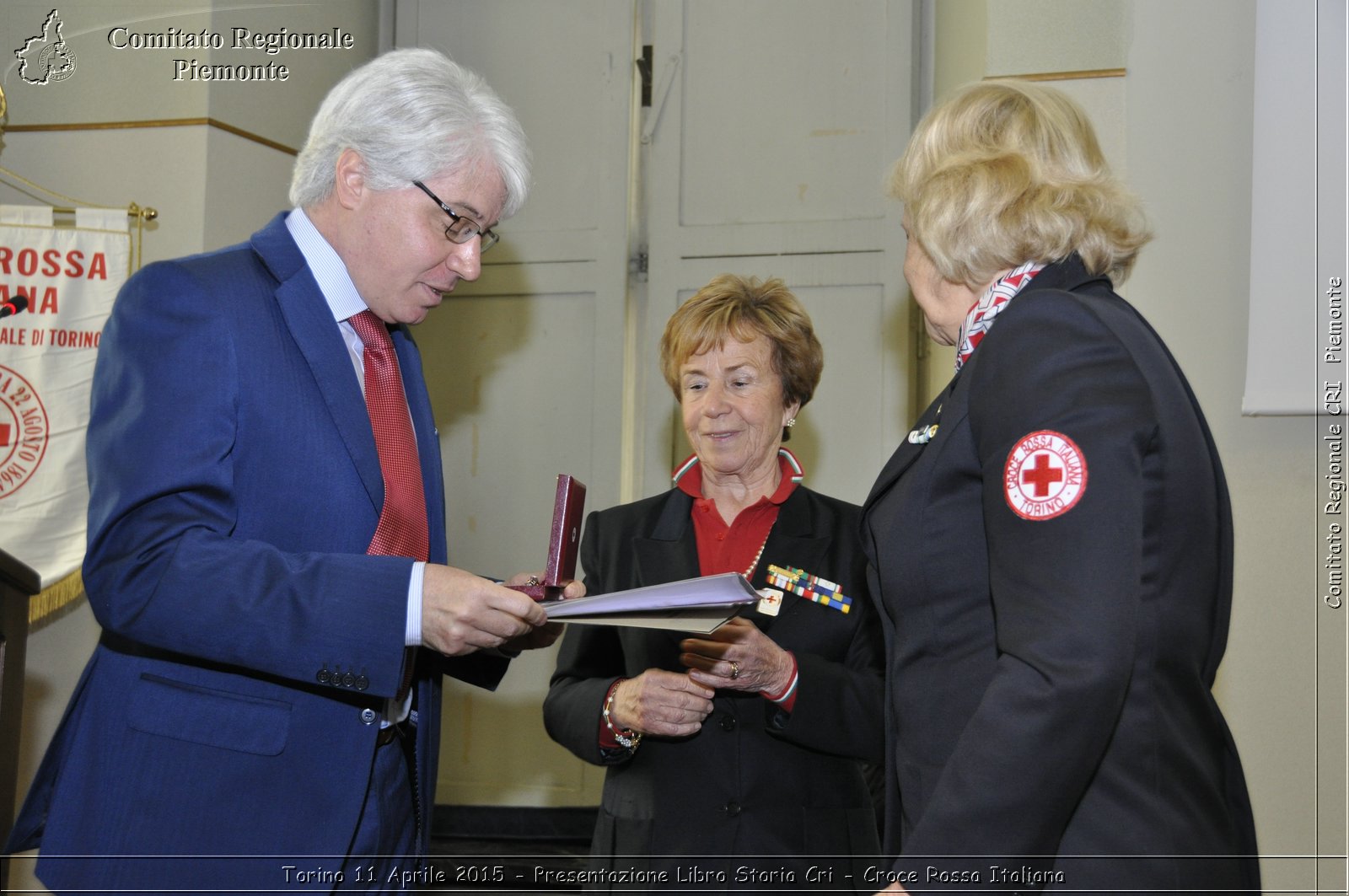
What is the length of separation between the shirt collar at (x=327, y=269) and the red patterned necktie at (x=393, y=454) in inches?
1.5

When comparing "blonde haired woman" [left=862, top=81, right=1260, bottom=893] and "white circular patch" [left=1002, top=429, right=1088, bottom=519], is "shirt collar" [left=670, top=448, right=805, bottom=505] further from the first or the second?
"white circular patch" [left=1002, top=429, right=1088, bottom=519]

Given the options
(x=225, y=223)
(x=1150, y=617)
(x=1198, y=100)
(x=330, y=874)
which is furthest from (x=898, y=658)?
(x=225, y=223)

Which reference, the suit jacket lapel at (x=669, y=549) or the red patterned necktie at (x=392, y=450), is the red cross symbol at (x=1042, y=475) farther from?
the suit jacket lapel at (x=669, y=549)


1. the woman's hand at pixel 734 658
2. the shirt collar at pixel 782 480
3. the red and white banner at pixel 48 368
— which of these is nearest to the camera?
the woman's hand at pixel 734 658

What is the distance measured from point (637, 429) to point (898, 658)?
3.44 meters

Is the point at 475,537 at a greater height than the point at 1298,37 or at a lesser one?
lesser

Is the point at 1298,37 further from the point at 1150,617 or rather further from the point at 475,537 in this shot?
the point at 475,537

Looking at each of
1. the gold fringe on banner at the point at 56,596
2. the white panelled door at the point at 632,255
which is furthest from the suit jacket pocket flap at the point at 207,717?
the white panelled door at the point at 632,255

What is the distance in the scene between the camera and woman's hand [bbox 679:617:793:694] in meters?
2.25

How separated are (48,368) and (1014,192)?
3.43 meters

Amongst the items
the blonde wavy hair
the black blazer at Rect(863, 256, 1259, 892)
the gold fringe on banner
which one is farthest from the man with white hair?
the gold fringe on banner

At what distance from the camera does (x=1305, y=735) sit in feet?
10.3

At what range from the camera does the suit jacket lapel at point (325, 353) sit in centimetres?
183

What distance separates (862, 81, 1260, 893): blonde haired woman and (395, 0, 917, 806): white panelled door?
10.2 feet
